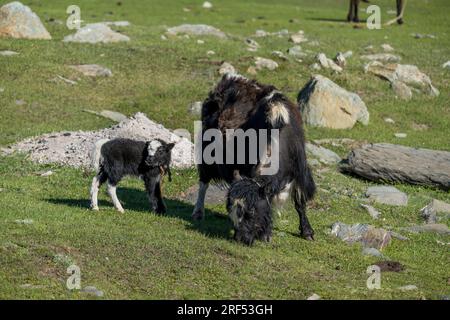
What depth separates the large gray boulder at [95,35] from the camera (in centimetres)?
3167

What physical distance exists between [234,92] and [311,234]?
110 inches

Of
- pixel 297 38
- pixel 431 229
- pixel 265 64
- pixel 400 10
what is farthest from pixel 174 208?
pixel 400 10

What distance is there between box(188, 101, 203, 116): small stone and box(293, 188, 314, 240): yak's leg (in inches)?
414

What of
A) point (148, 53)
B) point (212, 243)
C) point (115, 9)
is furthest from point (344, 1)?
point (212, 243)

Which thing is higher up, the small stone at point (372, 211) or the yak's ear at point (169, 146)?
the yak's ear at point (169, 146)

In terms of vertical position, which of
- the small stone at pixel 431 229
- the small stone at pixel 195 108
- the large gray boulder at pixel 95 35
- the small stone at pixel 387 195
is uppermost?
the large gray boulder at pixel 95 35

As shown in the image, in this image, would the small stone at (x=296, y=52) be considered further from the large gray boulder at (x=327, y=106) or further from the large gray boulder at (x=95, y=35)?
the large gray boulder at (x=95, y=35)

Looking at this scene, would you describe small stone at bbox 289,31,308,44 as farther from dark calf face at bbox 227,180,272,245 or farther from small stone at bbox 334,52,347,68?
dark calf face at bbox 227,180,272,245

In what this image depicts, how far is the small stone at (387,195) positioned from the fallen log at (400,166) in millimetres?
1084

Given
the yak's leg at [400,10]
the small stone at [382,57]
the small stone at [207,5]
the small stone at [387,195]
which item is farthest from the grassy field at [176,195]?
the small stone at [207,5]

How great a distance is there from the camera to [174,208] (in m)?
16.9

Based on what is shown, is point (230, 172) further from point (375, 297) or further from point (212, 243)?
point (375, 297)

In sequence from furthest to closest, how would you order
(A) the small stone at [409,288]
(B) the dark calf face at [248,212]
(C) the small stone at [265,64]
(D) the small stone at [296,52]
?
(D) the small stone at [296,52], (C) the small stone at [265,64], (B) the dark calf face at [248,212], (A) the small stone at [409,288]

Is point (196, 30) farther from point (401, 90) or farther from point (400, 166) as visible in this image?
point (400, 166)
